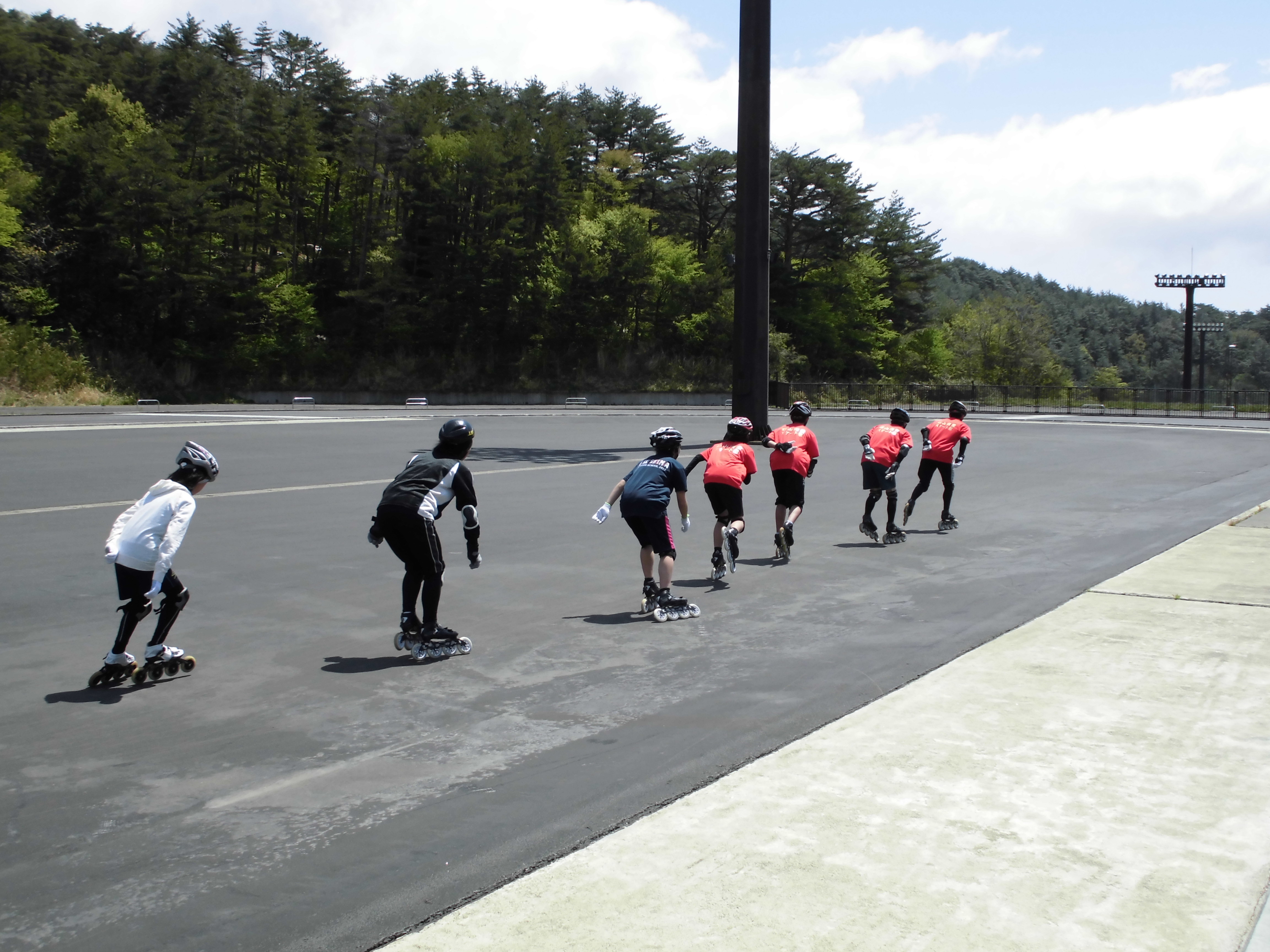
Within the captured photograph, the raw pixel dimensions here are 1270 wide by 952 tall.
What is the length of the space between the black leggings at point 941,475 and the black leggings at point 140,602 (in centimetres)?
985

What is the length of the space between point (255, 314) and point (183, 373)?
19.4ft

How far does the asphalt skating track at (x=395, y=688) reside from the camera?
13.7 ft

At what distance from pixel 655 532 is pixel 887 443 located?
5.22m

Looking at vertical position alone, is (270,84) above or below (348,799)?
above

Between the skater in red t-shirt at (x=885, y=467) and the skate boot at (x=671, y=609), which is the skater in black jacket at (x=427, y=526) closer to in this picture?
the skate boot at (x=671, y=609)

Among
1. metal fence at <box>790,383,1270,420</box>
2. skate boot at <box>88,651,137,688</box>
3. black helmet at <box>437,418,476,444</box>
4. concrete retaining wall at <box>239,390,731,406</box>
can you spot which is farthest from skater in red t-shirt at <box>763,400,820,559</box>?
concrete retaining wall at <box>239,390,731,406</box>

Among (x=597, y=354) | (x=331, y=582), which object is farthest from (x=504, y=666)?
(x=597, y=354)

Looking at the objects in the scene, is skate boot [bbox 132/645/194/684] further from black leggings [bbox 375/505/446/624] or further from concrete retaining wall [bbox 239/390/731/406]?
concrete retaining wall [bbox 239/390/731/406]

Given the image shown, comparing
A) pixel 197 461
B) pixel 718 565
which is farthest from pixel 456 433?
pixel 718 565

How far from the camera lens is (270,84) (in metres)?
82.5

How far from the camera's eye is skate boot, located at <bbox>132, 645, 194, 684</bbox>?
270 inches

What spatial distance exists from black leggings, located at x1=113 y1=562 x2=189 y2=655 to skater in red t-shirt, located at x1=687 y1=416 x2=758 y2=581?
5.05m

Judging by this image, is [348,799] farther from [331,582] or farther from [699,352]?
[699,352]

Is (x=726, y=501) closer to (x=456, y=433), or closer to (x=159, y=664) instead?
(x=456, y=433)
